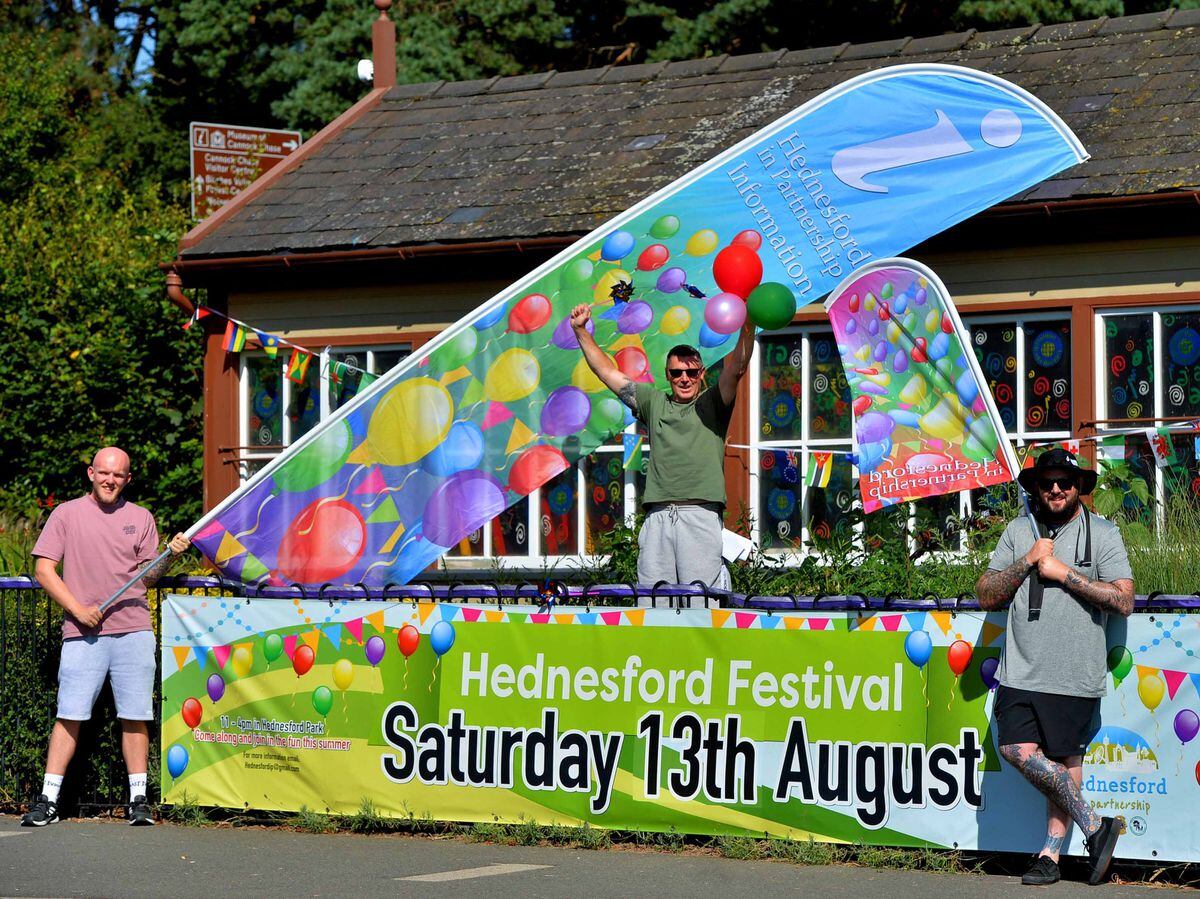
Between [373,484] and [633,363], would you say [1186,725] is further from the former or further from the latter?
[373,484]

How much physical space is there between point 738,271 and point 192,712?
3320 millimetres

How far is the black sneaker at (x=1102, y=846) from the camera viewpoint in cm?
679

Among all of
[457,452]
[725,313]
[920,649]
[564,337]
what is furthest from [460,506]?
[920,649]

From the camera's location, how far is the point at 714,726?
7.61 m

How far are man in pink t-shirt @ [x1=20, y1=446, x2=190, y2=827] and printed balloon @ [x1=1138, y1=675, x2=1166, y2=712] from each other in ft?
14.2

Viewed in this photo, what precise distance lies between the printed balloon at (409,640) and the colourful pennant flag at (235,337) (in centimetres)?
640

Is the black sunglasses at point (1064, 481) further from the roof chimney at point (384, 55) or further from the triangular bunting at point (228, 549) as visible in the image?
the roof chimney at point (384, 55)

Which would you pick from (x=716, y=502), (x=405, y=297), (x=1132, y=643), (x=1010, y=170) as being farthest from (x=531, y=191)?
(x=1132, y=643)

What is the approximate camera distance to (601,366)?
28.6ft

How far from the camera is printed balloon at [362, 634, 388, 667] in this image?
324 inches

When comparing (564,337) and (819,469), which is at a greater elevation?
(564,337)

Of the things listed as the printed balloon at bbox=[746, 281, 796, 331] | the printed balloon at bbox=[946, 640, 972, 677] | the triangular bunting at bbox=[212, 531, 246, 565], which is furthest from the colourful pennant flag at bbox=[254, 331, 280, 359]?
the printed balloon at bbox=[946, 640, 972, 677]

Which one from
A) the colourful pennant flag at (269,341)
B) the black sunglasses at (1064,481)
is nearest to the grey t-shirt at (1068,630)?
the black sunglasses at (1064,481)

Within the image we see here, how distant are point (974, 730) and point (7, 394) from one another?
12916 mm
